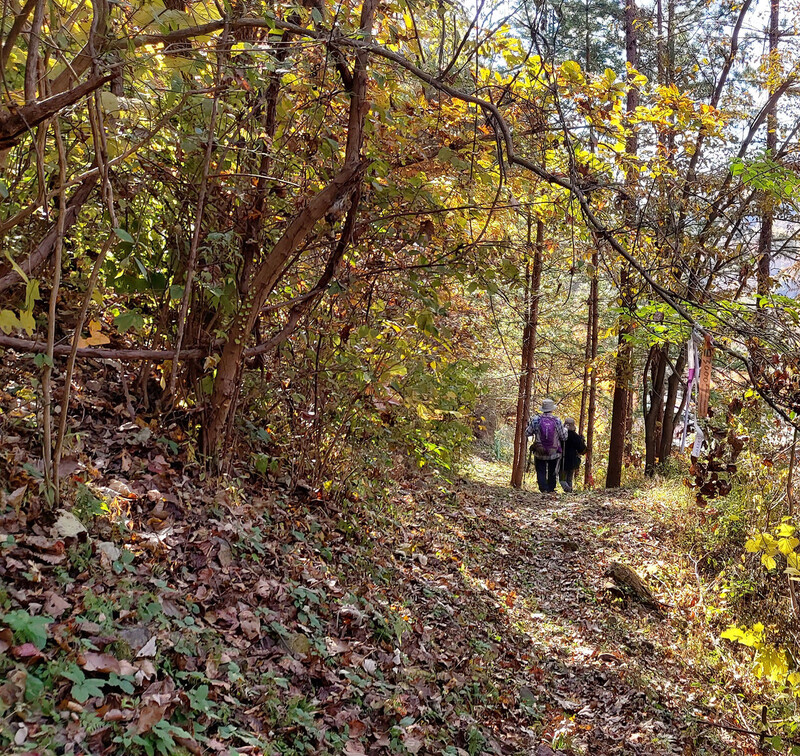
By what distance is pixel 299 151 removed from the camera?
4164 mm

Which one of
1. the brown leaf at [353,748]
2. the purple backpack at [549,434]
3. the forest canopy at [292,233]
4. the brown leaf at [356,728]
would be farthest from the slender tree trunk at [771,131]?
the brown leaf at [353,748]

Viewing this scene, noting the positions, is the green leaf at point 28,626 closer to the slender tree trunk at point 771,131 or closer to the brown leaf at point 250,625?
the brown leaf at point 250,625

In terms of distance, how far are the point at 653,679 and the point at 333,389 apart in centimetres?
374

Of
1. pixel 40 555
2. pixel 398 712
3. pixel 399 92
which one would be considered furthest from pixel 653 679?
pixel 399 92

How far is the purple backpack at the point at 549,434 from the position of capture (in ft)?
41.4

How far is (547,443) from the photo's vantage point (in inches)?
501

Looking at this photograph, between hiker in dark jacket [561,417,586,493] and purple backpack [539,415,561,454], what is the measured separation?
0.65 m

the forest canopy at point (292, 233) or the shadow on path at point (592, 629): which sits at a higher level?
the forest canopy at point (292, 233)

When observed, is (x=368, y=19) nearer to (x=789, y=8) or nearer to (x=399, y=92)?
(x=399, y=92)

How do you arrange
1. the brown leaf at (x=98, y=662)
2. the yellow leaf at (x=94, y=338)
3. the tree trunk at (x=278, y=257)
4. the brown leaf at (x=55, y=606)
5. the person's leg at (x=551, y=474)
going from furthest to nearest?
the person's leg at (x=551, y=474) → the tree trunk at (x=278, y=257) → the yellow leaf at (x=94, y=338) → the brown leaf at (x=55, y=606) → the brown leaf at (x=98, y=662)

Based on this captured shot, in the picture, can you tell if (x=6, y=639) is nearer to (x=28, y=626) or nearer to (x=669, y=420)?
(x=28, y=626)

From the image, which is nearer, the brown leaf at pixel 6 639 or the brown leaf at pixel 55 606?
the brown leaf at pixel 6 639

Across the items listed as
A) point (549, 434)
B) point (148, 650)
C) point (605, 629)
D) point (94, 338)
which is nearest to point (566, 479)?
point (549, 434)

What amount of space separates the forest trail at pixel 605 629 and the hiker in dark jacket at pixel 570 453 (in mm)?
3469
